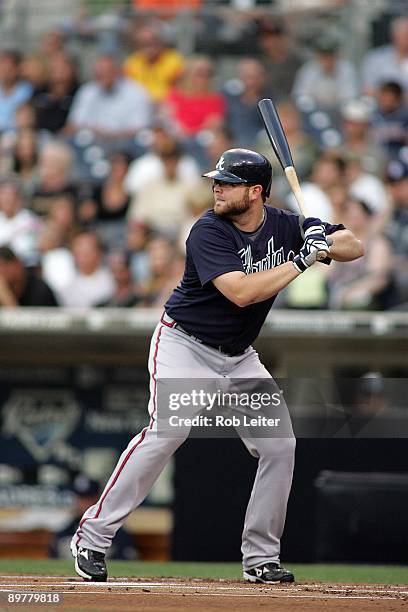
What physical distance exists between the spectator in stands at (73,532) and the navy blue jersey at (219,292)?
4.21 m

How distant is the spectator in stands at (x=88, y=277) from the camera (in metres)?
9.77

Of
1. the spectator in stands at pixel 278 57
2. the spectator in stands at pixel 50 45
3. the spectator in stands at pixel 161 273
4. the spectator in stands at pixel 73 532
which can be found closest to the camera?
the spectator in stands at pixel 73 532

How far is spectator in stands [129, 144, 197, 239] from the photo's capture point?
34.1 feet

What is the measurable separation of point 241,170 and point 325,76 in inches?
266

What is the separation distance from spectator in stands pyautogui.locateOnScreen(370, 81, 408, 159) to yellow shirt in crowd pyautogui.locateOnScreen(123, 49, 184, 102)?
6.77ft

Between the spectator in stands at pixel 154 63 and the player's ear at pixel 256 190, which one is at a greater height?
the spectator in stands at pixel 154 63

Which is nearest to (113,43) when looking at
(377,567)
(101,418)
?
(101,418)

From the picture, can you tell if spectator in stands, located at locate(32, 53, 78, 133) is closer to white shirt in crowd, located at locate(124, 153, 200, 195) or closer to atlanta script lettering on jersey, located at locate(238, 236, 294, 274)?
white shirt in crowd, located at locate(124, 153, 200, 195)

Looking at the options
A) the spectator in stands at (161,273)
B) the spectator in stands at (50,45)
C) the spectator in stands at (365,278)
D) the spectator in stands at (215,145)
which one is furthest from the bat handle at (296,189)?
the spectator in stands at (50,45)

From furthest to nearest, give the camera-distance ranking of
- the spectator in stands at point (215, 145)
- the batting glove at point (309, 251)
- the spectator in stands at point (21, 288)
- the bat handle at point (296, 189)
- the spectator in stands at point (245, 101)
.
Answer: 1. the spectator in stands at point (245, 101)
2. the spectator in stands at point (215, 145)
3. the spectator in stands at point (21, 288)
4. the bat handle at point (296, 189)
5. the batting glove at point (309, 251)

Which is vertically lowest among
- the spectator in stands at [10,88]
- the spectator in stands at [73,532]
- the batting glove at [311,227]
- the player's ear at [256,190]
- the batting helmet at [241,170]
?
the spectator in stands at [73,532]

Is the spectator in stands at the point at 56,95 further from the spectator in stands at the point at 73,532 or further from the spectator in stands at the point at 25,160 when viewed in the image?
the spectator in stands at the point at 73,532

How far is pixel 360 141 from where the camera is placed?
10938 mm

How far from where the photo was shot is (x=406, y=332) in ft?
30.0
